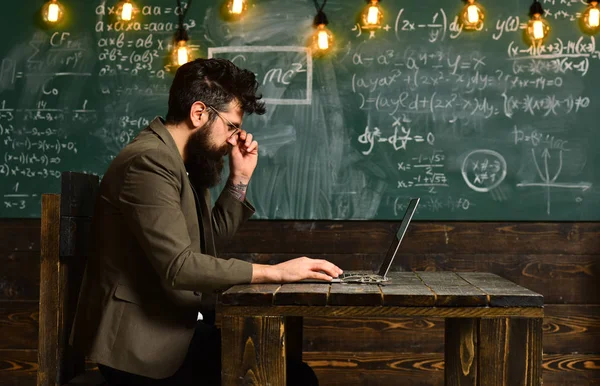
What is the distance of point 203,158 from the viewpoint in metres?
2.23

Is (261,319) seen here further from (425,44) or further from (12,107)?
(12,107)

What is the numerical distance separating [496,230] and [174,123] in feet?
6.72

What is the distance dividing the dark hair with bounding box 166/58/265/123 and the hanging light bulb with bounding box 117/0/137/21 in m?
1.60

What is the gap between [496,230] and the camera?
3.52m

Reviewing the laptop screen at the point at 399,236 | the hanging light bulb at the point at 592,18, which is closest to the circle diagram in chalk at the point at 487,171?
the hanging light bulb at the point at 592,18

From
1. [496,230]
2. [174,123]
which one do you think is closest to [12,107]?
[174,123]

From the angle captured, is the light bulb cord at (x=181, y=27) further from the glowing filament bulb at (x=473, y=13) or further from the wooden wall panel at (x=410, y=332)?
the wooden wall panel at (x=410, y=332)

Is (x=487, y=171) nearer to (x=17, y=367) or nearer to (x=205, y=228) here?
(x=205, y=228)

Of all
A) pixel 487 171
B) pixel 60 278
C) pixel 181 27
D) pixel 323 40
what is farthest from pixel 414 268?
pixel 60 278

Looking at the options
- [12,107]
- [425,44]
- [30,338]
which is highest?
[425,44]

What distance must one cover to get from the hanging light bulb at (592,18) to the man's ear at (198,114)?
241cm

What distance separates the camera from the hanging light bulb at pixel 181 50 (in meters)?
3.62

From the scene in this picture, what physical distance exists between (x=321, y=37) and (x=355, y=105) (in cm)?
41

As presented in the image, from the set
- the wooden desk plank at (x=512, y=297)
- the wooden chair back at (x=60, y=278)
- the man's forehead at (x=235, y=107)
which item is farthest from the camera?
the man's forehead at (x=235, y=107)
